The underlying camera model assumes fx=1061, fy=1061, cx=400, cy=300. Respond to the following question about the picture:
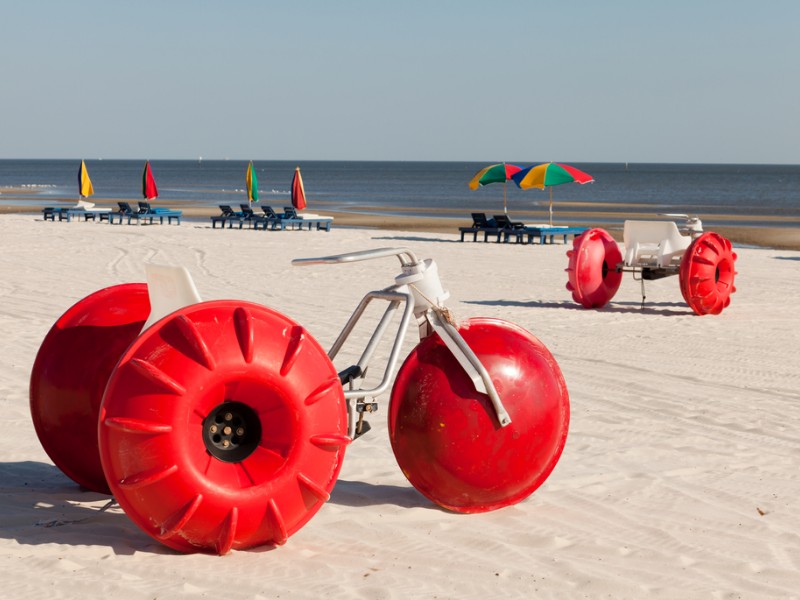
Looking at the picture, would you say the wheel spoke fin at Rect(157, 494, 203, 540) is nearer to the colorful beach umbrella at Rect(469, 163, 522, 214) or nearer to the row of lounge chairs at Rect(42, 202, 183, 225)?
the colorful beach umbrella at Rect(469, 163, 522, 214)

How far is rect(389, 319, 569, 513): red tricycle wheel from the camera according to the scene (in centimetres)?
459

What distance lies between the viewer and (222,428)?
4137 mm

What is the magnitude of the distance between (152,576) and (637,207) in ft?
183

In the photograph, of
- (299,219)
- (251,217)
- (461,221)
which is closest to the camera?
(299,219)

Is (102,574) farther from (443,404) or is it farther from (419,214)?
(419,214)

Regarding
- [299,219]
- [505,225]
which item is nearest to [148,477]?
[505,225]

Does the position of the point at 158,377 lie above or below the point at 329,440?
above

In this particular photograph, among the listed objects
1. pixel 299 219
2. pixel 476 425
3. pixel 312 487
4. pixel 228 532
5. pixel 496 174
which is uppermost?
pixel 496 174

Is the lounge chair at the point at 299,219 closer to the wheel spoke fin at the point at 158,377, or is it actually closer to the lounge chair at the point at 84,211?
the lounge chair at the point at 84,211

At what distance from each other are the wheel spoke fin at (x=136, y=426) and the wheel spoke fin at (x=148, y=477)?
0.14m

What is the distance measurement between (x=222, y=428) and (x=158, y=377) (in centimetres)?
35

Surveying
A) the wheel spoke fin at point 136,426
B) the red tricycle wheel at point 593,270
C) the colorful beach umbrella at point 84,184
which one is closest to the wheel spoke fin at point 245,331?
the wheel spoke fin at point 136,426

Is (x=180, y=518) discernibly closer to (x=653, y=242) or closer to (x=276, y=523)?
(x=276, y=523)

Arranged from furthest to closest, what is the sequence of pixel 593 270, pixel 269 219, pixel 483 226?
pixel 269 219, pixel 483 226, pixel 593 270
